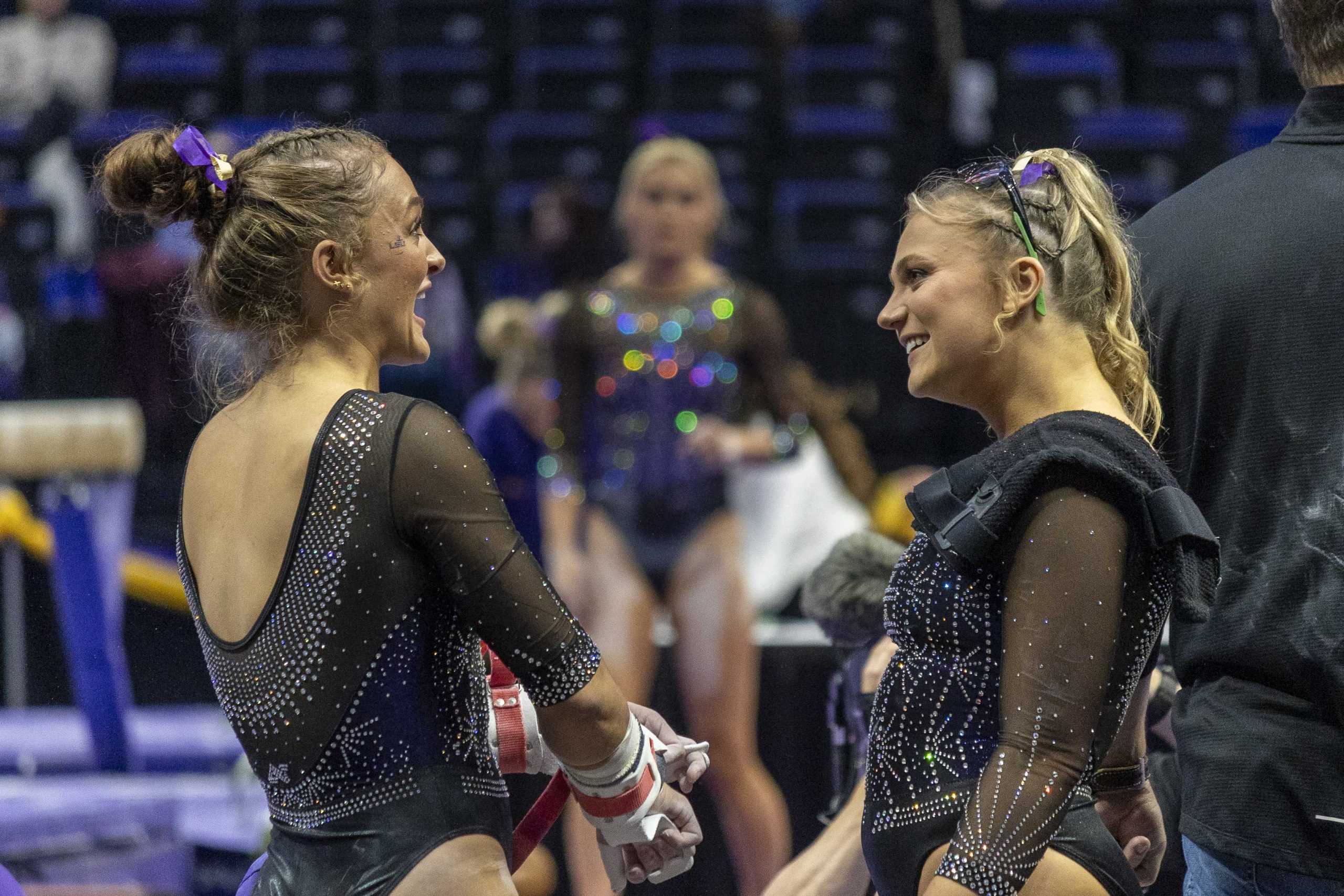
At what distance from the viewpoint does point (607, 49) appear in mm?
7652

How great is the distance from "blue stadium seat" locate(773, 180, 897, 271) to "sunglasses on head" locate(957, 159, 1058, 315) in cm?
507

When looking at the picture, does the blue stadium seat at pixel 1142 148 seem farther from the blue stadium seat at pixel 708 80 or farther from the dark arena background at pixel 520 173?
the blue stadium seat at pixel 708 80

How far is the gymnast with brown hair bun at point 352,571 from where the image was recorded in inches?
54.9

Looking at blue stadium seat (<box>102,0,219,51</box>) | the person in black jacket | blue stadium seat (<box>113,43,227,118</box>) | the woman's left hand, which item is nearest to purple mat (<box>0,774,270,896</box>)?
the woman's left hand

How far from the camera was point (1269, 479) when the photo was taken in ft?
5.32

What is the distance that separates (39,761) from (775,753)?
1.84 m

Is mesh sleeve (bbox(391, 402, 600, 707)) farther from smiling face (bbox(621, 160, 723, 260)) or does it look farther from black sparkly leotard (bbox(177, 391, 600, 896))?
smiling face (bbox(621, 160, 723, 260))

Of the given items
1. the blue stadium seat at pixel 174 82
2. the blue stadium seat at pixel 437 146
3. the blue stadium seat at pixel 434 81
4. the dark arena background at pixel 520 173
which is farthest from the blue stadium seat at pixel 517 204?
the blue stadium seat at pixel 174 82

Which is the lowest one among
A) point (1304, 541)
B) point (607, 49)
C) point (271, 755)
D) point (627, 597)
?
point (627, 597)

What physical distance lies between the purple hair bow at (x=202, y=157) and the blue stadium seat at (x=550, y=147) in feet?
Answer: 18.4

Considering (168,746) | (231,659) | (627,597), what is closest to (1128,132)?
(627,597)

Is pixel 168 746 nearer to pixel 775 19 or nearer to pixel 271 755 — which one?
pixel 271 755

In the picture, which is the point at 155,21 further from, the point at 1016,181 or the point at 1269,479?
the point at 1269,479

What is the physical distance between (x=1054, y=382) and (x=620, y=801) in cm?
61
